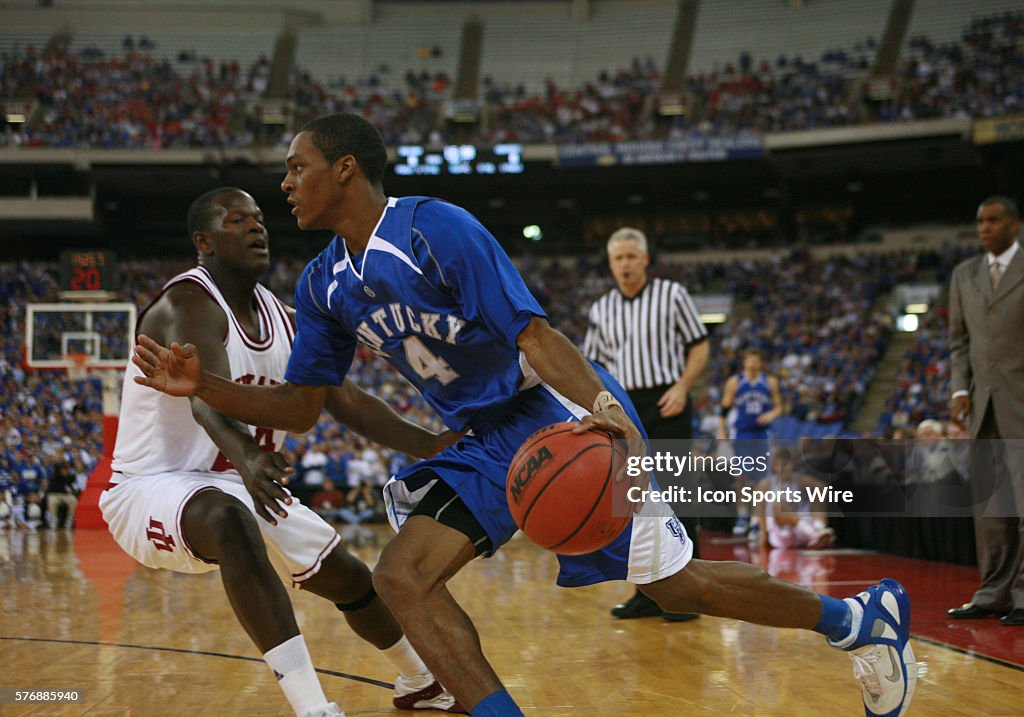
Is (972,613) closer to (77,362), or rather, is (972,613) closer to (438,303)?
(438,303)

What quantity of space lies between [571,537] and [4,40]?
110 ft

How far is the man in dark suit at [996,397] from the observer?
4.96m

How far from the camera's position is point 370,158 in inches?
114

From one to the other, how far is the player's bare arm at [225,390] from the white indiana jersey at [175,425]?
386 millimetres

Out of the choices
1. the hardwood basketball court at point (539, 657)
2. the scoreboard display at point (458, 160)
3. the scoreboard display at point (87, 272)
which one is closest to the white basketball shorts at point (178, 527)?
the hardwood basketball court at point (539, 657)

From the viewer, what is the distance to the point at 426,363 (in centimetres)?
285

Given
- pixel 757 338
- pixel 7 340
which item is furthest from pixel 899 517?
pixel 7 340

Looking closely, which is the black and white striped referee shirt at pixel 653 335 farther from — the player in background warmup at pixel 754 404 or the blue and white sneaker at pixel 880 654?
the player in background warmup at pixel 754 404

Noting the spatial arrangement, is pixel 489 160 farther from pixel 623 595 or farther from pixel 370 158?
pixel 370 158

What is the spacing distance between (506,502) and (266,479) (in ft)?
2.44

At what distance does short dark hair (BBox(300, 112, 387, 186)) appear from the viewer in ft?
9.32

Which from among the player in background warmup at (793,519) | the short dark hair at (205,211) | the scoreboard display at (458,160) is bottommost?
the player in background warmup at (793,519)

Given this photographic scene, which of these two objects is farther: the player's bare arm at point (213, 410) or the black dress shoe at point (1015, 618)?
the black dress shoe at point (1015, 618)

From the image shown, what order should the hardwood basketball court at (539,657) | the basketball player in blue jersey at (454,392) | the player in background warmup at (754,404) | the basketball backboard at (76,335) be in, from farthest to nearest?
the basketball backboard at (76,335) < the player in background warmup at (754,404) < the hardwood basketball court at (539,657) < the basketball player in blue jersey at (454,392)
